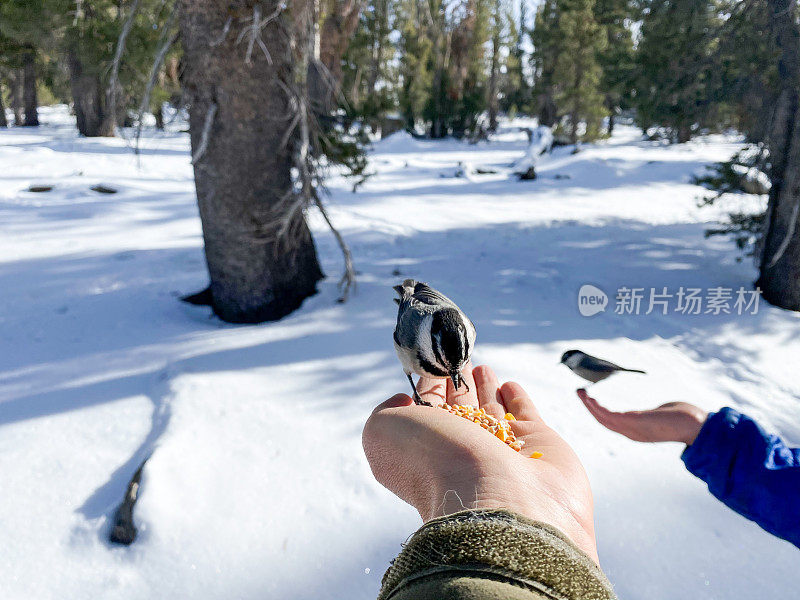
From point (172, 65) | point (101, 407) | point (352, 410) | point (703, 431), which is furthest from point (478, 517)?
point (172, 65)

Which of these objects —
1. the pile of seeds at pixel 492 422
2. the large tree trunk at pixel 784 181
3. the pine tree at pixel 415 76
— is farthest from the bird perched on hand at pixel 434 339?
the pine tree at pixel 415 76

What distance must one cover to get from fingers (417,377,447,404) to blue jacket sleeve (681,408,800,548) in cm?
88

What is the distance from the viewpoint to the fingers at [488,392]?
83.0 inches

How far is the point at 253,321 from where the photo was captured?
15.4 feet

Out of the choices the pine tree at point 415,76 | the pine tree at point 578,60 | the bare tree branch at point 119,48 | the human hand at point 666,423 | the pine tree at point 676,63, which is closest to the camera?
the human hand at point 666,423

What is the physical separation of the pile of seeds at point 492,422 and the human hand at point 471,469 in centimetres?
3

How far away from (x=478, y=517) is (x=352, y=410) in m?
2.39

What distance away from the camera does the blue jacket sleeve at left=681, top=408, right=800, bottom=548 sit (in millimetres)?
1434

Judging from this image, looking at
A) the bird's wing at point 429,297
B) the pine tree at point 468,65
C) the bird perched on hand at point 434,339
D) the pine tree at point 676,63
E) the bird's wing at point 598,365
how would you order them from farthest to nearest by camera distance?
the pine tree at point 468,65 < the pine tree at point 676,63 < the bird's wing at point 429,297 < the bird's wing at point 598,365 < the bird perched on hand at point 434,339

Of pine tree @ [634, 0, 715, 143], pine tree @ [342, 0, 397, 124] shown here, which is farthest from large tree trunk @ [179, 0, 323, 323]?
pine tree @ [342, 0, 397, 124]

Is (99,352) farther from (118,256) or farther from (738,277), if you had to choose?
(738,277)

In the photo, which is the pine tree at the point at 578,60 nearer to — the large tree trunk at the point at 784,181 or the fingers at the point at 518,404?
the large tree trunk at the point at 784,181

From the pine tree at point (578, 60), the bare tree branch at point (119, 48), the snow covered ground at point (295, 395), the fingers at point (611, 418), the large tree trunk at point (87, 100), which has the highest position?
the pine tree at point (578, 60)

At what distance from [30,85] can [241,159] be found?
67.1 ft
